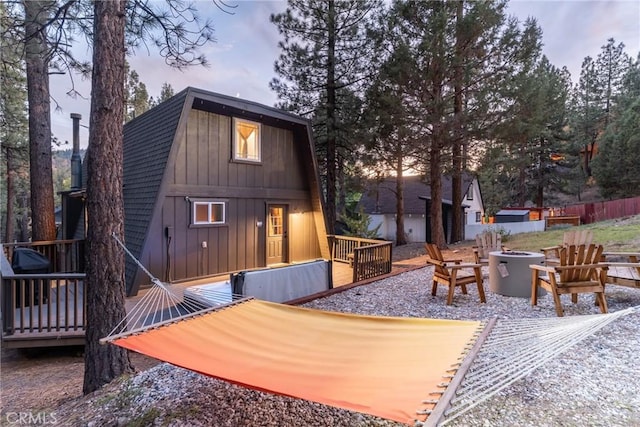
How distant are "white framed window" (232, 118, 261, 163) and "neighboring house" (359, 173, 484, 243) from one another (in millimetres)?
8942

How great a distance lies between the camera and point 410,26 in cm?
1088

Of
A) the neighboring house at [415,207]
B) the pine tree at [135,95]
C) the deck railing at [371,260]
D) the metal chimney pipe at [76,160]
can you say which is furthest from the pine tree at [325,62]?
the pine tree at [135,95]

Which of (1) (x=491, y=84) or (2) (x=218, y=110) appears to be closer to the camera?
(2) (x=218, y=110)

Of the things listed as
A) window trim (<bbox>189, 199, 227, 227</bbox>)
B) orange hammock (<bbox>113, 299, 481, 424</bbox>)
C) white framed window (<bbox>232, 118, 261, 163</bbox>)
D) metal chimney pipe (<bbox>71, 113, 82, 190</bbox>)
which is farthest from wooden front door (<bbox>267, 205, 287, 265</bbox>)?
metal chimney pipe (<bbox>71, 113, 82, 190</bbox>)

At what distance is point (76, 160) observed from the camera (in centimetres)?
1131

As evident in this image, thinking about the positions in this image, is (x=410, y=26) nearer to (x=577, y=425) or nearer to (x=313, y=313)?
(x=313, y=313)

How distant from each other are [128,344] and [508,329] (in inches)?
116

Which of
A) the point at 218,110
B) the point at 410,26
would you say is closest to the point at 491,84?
the point at 410,26

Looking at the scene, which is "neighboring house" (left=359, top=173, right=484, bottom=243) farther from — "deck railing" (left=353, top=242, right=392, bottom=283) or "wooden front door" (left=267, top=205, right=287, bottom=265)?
"deck railing" (left=353, top=242, right=392, bottom=283)

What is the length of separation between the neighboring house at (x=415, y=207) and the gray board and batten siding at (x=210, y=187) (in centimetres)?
767

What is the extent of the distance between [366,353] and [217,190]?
704 centimetres

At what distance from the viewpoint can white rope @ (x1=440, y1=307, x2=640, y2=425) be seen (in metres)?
1.77

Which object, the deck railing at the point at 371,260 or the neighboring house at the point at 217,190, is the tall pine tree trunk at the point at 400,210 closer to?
the neighboring house at the point at 217,190

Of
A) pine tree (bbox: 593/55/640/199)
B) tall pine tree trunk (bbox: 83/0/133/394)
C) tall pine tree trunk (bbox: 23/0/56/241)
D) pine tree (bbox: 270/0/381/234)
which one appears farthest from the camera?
pine tree (bbox: 593/55/640/199)
